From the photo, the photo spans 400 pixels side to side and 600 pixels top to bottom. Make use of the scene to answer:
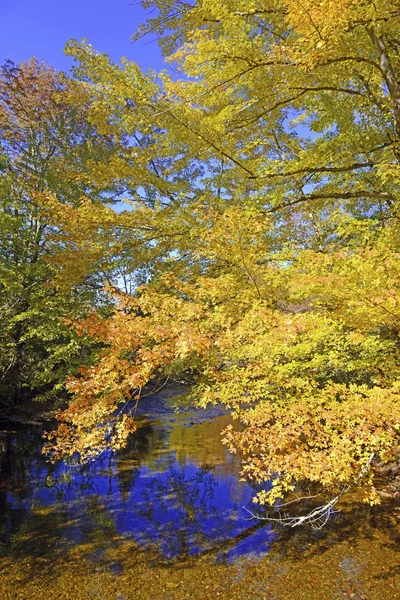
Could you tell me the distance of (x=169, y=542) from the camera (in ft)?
18.9

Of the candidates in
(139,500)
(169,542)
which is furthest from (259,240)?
(139,500)

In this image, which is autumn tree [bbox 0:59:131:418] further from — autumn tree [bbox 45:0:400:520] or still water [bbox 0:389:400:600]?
autumn tree [bbox 45:0:400:520]

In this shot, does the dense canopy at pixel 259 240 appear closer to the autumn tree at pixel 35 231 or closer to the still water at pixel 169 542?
the still water at pixel 169 542

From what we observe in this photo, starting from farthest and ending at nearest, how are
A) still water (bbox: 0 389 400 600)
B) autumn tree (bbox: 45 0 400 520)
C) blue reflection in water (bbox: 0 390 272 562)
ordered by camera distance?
blue reflection in water (bbox: 0 390 272 562) → still water (bbox: 0 389 400 600) → autumn tree (bbox: 45 0 400 520)

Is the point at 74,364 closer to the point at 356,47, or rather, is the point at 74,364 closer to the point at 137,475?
the point at 137,475

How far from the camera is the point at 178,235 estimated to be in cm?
579

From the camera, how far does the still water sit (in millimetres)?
4738

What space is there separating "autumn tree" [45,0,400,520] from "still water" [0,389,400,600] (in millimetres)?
1383

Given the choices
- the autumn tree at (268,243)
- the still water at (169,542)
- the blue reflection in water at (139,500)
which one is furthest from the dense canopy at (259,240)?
the blue reflection in water at (139,500)

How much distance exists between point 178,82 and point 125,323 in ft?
11.3

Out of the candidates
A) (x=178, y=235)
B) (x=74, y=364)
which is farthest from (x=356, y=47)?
(x=74, y=364)

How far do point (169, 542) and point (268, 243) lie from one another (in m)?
5.51

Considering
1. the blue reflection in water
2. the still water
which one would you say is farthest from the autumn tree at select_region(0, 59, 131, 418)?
the still water

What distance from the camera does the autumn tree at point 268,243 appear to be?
3885 millimetres
